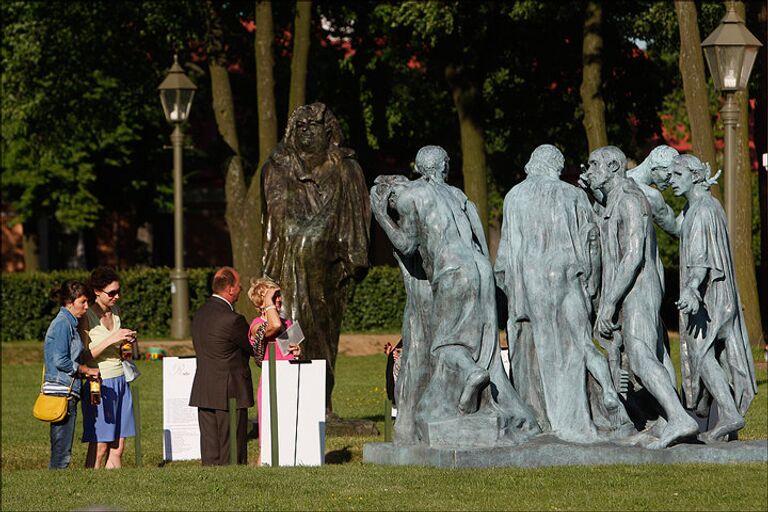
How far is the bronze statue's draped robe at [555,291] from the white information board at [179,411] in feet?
12.0

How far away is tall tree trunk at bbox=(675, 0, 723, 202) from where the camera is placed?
87.9 feet

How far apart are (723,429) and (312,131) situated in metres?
5.40

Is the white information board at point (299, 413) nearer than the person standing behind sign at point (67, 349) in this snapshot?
Yes

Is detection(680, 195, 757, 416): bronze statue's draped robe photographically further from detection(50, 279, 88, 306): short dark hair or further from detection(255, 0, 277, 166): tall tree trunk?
detection(255, 0, 277, 166): tall tree trunk

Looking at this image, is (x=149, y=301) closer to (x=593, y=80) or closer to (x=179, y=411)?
(x=593, y=80)

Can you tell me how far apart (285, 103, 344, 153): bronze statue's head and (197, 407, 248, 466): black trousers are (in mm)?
3130

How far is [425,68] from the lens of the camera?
4275 cm

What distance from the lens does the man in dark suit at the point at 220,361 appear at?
1412 centimetres

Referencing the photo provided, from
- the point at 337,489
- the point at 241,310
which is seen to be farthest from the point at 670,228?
the point at 241,310

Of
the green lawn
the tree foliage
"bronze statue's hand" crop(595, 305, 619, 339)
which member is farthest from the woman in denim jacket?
the tree foliage

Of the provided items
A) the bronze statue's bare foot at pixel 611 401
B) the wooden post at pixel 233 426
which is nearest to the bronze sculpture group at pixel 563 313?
the bronze statue's bare foot at pixel 611 401

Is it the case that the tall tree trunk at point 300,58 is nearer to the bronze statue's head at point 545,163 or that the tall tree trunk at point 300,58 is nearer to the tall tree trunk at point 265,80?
the tall tree trunk at point 265,80

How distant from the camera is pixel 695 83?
27172mm

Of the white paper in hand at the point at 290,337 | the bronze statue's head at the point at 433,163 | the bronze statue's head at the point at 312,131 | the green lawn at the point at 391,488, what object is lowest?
the green lawn at the point at 391,488
